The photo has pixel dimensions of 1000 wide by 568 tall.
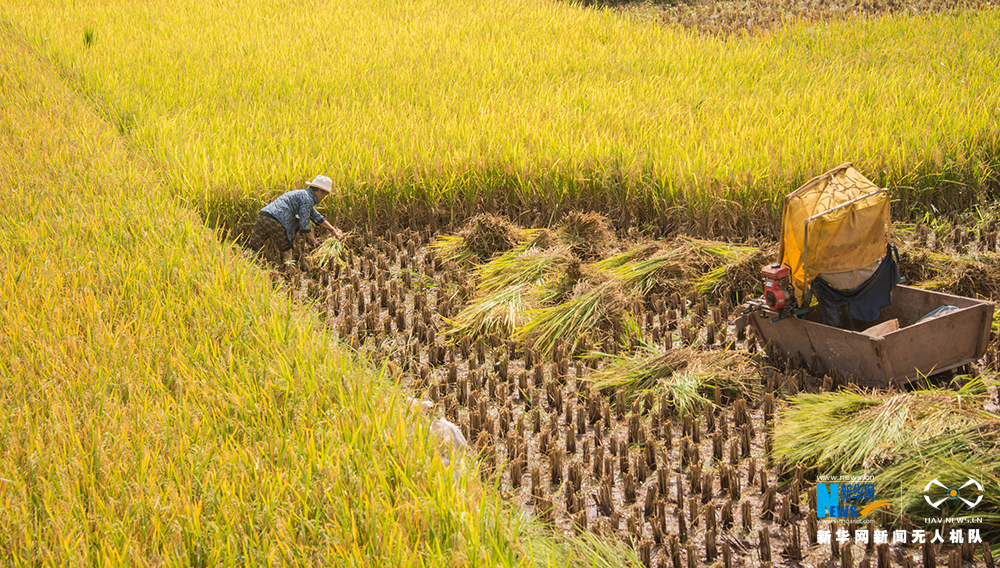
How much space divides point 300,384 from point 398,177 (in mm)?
2992

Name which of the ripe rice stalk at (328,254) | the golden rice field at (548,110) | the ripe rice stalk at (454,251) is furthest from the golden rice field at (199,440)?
the golden rice field at (548,110)

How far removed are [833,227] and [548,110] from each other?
368cm

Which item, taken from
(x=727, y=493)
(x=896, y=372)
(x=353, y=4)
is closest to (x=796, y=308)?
(x=896, y=372)

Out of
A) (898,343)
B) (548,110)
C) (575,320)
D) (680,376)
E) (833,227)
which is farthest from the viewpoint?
(548,110)

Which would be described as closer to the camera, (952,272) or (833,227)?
(833,227)

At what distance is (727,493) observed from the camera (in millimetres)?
2416

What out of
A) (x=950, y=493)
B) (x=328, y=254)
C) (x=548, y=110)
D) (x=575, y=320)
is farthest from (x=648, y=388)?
(x=548, y=110)

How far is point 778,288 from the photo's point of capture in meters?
2.98

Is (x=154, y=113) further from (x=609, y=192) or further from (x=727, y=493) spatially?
(x=727, y=493)

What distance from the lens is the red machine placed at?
2969mm

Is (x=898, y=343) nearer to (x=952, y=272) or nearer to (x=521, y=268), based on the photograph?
(x=952, y=272)

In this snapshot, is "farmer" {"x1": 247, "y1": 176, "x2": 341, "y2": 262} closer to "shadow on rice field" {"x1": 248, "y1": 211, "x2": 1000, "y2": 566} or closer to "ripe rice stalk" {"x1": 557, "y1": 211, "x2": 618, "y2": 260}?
"shadow on rice field" {"x1": 248, "y1": 211, "x2": 1000, "y2": 566}

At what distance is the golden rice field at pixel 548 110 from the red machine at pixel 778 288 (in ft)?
5.13

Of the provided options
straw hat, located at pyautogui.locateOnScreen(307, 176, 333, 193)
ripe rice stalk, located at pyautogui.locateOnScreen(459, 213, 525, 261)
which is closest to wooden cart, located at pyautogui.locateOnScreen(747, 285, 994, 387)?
ripe rice stalk, located at pyautogui.locateOnScreen(459, 213, 525, 261)
